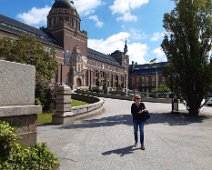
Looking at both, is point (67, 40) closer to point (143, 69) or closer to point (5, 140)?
point (143, 69)

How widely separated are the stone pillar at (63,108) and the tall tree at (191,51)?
950cm

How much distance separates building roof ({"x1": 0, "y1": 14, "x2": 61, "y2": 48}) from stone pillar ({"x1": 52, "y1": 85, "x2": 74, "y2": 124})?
5146 cm

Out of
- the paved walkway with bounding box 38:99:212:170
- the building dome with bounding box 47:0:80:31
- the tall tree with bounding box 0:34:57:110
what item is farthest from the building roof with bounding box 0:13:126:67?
the paved walkway with bounding box 38:99:212:170

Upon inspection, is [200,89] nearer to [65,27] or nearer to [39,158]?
[39,158]

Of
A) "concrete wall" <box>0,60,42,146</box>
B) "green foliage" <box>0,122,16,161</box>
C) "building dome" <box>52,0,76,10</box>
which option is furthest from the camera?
"building dome" <box>52,0,76,10</box>

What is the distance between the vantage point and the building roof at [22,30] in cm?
6349

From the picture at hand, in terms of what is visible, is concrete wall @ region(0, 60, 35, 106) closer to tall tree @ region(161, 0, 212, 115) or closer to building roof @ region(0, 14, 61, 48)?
tall tree @ region(161, 0, 212, 115)

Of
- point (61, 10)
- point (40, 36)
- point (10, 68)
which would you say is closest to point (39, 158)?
point (10, 68)

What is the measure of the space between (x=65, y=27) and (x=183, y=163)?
74838 millimetres

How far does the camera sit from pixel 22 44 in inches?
1272

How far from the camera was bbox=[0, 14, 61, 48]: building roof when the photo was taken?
63.5 meters

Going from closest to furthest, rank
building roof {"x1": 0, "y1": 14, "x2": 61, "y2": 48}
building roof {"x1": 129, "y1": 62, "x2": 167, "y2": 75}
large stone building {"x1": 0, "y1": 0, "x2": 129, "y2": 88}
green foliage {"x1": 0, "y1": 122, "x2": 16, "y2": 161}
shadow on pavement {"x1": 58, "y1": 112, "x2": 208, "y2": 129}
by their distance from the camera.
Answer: green foliage {"x1": 0, "y1": 122, "x2": 16, "y2": 161}
shadow on pavement {"x1": 58, "y1": 112, "x2": 208, "y2": 129}
building roof {"x1": 0, "y1": 14, "x2": 61, "y2": 48}
large stone building {"x1": 0, "y1": 0, "x2": 129, "y2": 88}
building roof {"x1": 129, "y1": 62, "x2": 167, "y2": 75}

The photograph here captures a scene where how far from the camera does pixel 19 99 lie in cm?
566

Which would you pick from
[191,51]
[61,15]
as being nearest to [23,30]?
[61,15]
